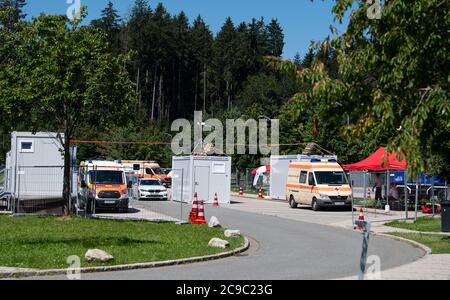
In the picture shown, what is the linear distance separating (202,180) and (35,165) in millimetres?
13233

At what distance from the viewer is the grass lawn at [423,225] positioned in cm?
2380

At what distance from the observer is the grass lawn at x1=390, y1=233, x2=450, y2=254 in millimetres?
17269

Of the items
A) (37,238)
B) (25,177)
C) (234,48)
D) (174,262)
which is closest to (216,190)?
(25,177)

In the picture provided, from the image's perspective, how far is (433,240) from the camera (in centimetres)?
1980

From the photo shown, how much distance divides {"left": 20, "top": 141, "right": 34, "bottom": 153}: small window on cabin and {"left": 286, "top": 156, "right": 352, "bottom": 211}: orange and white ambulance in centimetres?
1484

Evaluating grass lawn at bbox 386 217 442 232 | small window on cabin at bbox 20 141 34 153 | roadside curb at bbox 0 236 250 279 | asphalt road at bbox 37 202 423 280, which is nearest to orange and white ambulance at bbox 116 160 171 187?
small window on cabin at bbox 20 141 34 153

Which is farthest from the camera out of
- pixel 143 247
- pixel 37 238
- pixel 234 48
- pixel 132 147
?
pixel 234 48

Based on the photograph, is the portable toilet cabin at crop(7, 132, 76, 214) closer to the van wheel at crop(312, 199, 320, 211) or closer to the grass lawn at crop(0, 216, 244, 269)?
the grass lawn at crop(0, 216, 244, 269)

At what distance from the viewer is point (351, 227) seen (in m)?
25.3

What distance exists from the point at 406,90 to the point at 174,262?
7365 mm

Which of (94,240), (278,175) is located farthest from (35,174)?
(278,175)

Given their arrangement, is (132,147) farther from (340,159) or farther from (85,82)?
(85,82)

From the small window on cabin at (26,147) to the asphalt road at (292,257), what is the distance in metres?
9.12

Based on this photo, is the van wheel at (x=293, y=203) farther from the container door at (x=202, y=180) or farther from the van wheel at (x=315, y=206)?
the container door at (x=202, y=180)
